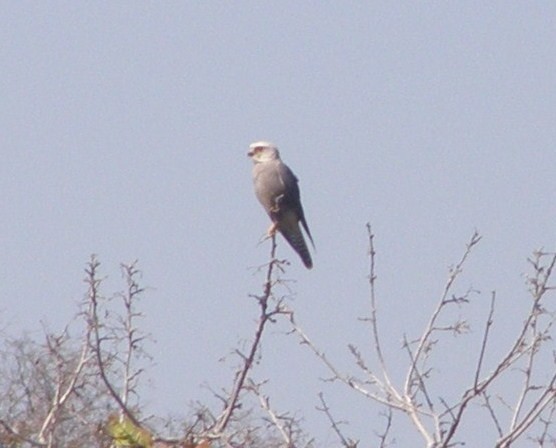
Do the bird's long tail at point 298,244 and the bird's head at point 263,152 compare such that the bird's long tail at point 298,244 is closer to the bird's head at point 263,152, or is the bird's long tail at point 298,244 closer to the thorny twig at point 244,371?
the bird's head at point 263,152

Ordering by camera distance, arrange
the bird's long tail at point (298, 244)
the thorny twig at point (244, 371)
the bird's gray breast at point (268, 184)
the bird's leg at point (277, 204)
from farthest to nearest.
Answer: the bird's gray breast at point (268, 184) < the bird's leg at point (277, 204) < the bird's long tail at point (298, 244) < the thorny twig at point (244, 371)

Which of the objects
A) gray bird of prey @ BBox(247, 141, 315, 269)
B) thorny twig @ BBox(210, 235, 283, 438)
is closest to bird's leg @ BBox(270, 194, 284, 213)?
gray bird of prey @ BBox(247, 141, 315, 269)

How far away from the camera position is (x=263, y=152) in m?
13.1

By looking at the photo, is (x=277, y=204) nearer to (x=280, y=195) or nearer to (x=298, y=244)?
(x=280, y=195)

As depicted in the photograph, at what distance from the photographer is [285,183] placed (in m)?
12.5

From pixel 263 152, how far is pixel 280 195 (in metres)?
0.87

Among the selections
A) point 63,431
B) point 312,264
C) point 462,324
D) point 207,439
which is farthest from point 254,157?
point 207,439

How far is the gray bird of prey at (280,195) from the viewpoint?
12008mm

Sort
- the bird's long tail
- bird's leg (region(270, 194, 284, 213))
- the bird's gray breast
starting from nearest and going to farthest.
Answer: the bird's long tail < bird's leg (region(270, 194, 284, 213)) < the bird's gray breast

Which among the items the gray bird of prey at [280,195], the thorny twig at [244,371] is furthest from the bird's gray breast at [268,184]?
the thorny twig at [244,371]

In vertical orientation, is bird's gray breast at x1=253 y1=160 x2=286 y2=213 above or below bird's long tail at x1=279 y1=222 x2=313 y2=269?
above

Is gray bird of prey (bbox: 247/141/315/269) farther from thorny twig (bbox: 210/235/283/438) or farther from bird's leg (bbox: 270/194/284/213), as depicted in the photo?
thorny twig (bbox: 210/235/283/438)

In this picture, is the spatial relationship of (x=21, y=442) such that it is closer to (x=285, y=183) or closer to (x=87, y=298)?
(x=87, y=298)

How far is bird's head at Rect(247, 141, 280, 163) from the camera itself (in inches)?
512
